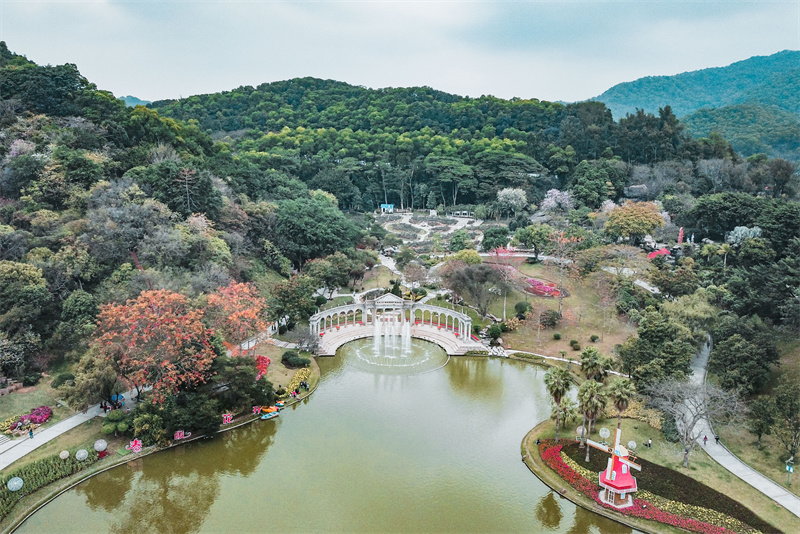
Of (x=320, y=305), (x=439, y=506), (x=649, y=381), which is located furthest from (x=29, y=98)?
(x=649, y=381)

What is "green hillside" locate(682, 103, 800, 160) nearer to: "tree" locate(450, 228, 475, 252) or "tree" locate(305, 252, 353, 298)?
"tree" locate(450, 228, 475, 252)

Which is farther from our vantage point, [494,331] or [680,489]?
[494,331]

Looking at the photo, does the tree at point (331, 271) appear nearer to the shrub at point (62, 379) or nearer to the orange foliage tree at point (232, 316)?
the orange foliage tree at point (232, 316)

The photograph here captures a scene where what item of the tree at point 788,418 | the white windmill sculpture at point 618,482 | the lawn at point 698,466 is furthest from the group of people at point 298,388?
the tree at point 788,418

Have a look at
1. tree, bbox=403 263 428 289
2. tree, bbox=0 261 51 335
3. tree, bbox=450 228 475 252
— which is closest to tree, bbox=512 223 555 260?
tree, bbox=450 228 475 252

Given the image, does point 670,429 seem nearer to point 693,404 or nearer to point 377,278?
point 693,404

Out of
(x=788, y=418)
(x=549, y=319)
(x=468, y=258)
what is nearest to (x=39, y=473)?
(x=549, y=319)
